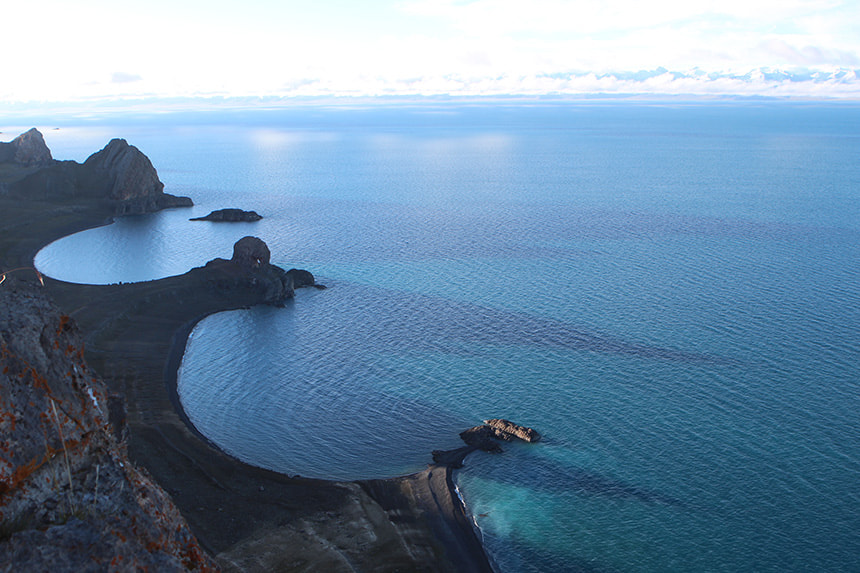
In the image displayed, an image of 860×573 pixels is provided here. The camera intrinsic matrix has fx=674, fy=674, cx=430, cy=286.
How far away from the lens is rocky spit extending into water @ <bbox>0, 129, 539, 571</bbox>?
45.9 ft

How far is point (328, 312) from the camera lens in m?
91.8

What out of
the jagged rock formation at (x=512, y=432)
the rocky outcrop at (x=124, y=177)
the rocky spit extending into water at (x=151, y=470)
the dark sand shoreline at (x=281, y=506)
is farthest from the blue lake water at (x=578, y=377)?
the rocky outcrop at (x=124, y=177)

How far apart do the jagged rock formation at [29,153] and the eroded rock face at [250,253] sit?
124 m

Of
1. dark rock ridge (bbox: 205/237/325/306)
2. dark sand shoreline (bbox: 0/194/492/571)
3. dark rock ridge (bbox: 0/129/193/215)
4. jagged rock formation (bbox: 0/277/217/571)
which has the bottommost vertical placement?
dark sand shoreline (bbox: 0/194/492/571)

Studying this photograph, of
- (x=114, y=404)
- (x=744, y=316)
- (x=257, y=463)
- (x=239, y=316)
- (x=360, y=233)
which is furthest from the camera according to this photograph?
(x=360, y=233)

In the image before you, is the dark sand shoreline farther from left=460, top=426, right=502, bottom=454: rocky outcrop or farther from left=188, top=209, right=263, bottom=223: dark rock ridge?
left=188, top=209, right=263, bottom=223: dark rock ridge

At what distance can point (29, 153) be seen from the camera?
18988 cm

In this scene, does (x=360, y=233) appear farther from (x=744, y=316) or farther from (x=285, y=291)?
(x=744, y=316)

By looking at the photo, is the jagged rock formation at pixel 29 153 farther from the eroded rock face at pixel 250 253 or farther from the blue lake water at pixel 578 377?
the eroded rock face at pixel 250 253

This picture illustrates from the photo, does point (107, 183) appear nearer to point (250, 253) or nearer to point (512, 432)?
point (250, 253)

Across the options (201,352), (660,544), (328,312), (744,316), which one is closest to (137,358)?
(201,352)

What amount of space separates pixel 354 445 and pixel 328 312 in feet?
119

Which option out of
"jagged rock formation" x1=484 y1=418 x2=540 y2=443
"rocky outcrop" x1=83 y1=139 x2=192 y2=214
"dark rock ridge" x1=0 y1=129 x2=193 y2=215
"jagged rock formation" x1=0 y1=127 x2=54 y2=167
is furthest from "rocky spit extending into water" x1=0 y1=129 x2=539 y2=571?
"jagged rock formation" x1=0 y1=127 x2=54 y2=167

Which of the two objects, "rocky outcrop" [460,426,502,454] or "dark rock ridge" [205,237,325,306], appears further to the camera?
"dark rock ridge" [205,237,325,306]
